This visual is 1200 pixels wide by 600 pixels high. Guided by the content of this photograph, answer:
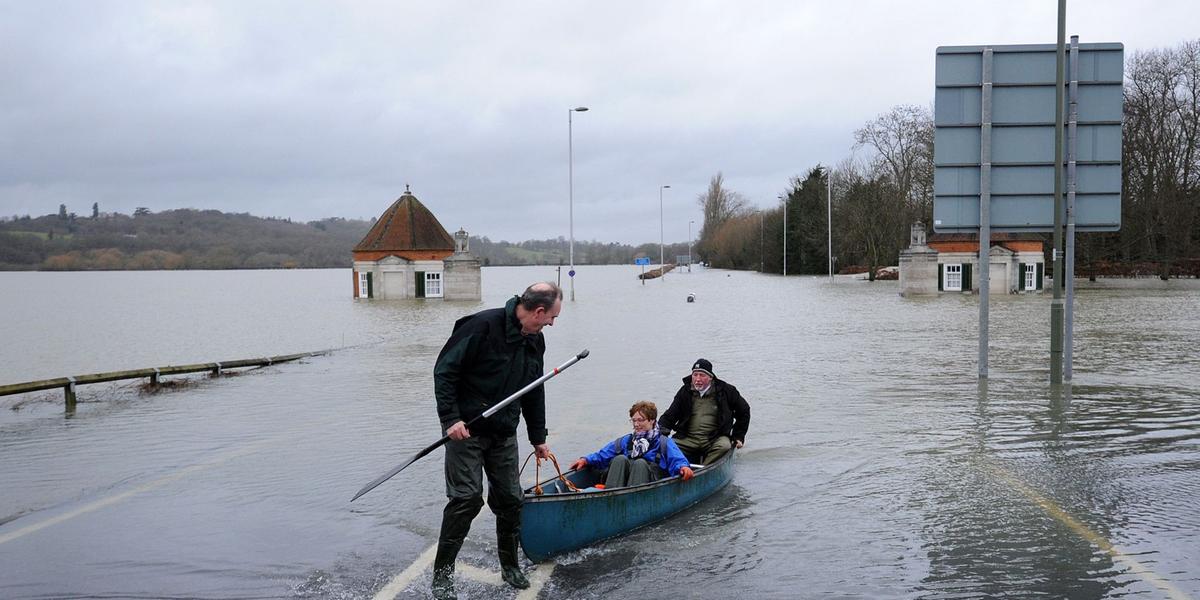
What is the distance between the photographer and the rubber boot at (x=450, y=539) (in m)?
5.92

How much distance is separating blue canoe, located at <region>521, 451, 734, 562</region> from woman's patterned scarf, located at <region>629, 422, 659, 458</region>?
448mm

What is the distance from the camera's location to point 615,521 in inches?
274

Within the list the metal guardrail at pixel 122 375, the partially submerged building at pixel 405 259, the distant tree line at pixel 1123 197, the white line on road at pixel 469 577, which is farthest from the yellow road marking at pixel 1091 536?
the partially submerged building at pixel 405 259

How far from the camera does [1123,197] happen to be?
6606cm

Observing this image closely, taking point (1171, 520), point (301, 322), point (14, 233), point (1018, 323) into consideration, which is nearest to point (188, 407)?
point (1171, 520)

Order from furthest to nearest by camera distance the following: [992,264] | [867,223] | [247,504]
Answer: [867,223], [992,264], [247,504]

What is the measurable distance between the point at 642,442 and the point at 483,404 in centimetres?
239

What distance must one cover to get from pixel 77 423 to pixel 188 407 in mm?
1653

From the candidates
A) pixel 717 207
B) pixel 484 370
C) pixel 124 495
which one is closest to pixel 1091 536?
pixel 484 370

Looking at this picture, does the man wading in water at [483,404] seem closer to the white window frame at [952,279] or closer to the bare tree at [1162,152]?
the white window frame at [952,279]

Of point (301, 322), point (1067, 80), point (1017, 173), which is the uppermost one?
point (1067, 80)

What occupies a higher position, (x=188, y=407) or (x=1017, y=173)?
(x=1017, y=173)

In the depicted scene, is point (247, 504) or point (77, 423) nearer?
point (247, 504)

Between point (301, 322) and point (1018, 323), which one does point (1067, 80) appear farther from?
→ point (301, 322)
